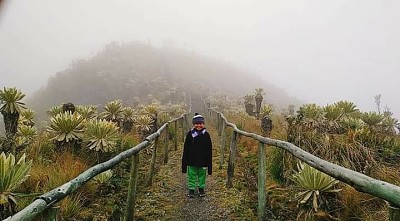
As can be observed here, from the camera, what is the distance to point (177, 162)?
991cm

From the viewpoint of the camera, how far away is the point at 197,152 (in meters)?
6.68

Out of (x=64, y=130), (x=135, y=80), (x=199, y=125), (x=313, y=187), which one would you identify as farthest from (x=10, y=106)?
(x=135, y=80)

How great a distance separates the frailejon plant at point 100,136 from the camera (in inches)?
304

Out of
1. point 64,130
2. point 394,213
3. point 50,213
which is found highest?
point 394,213

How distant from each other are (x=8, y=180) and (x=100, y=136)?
3965 mm

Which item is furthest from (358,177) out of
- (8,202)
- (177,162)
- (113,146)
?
(177,162)

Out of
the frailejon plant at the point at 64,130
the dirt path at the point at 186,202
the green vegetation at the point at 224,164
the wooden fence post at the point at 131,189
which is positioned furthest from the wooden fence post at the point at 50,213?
the frailejon plant at the point at 64,130

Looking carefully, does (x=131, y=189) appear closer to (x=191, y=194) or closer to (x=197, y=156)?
(x=191, y=194)

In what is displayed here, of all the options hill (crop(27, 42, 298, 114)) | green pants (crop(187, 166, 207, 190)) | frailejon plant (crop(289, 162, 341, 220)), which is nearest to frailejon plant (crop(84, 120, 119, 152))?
green pants (crop(187, 166, 207, 190))

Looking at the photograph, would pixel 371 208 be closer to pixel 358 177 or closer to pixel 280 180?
pixel 280 180

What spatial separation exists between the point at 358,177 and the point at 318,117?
30.3ft

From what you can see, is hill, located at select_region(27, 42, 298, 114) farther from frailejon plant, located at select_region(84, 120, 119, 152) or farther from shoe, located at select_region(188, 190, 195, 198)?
shoe, located at select_region(188, 190, 195, 198)

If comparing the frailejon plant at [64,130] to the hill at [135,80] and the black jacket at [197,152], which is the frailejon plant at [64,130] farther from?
the hill at [135,80]

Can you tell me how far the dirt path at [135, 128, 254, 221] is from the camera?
17.4 ft
